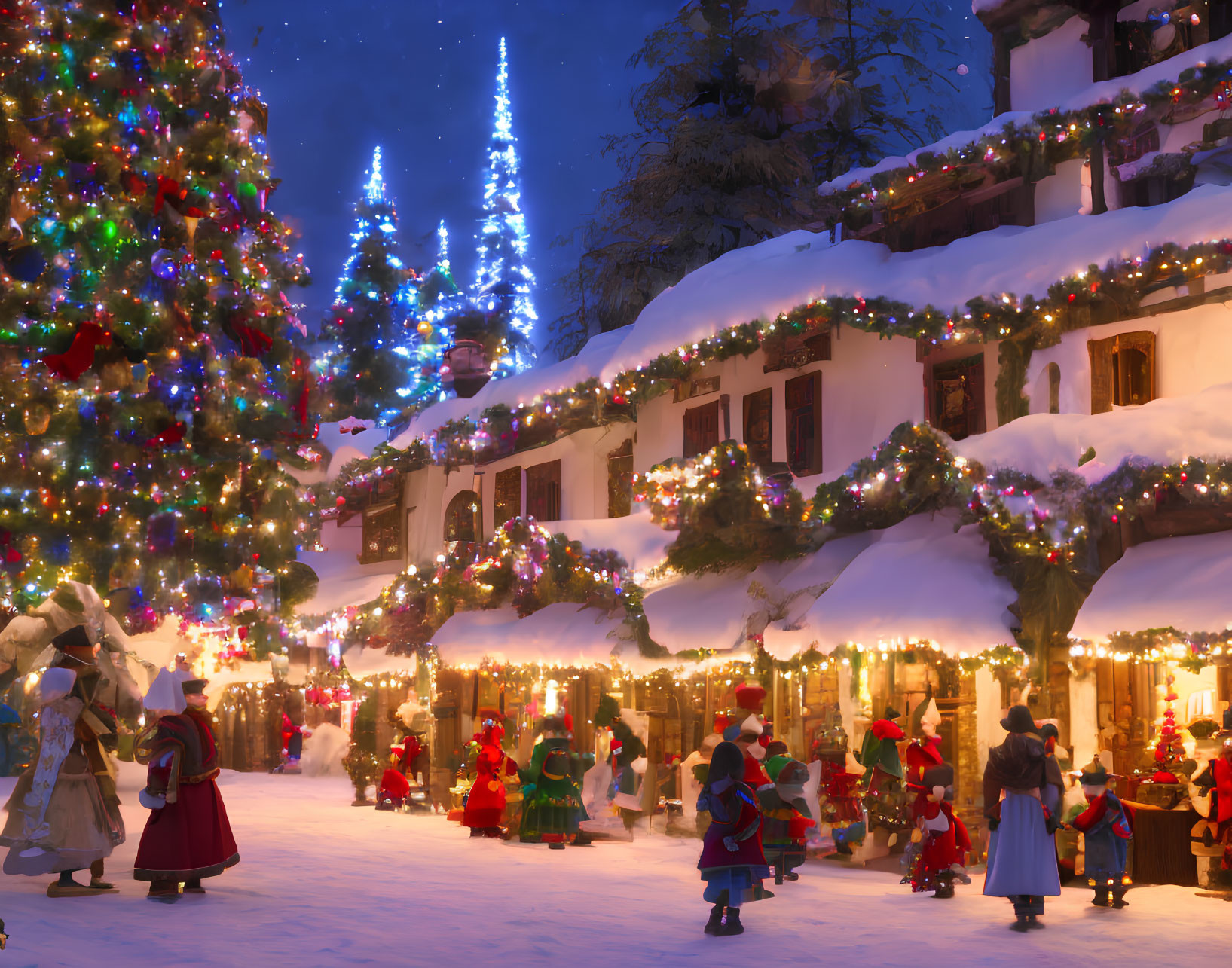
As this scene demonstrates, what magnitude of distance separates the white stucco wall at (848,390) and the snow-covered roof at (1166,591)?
4.58 m

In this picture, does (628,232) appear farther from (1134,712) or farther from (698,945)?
(698,945)

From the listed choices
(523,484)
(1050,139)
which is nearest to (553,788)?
(1050,139)

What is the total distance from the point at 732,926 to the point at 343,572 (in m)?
23.4

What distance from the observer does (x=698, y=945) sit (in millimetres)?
8797

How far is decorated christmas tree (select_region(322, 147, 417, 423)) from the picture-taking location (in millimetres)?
42406

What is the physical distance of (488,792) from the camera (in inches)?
649

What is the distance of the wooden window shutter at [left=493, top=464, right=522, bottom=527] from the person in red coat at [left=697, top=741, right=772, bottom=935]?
53.6ft

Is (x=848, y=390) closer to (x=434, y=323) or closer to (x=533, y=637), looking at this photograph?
(x=533, y=637)

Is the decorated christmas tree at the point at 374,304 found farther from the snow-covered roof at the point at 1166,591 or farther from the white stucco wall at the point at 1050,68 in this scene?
the snow-covered roof at the point at 1166,591

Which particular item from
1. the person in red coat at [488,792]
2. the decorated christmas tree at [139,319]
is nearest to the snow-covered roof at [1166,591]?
the person in red coat at [488,792]

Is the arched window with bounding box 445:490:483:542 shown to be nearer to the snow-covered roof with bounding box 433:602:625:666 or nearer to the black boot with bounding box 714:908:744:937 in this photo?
the snow-covered roof with bounding box 433:602:625:666

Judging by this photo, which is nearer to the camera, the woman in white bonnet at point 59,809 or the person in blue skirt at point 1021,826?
the person in blue skirt at point 1021,826

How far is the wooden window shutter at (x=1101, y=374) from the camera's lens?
1583 centimetres

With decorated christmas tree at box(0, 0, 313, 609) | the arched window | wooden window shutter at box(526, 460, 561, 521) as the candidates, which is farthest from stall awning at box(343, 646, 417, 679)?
decorated christmas tree at box(0, 0, 313, 609)
